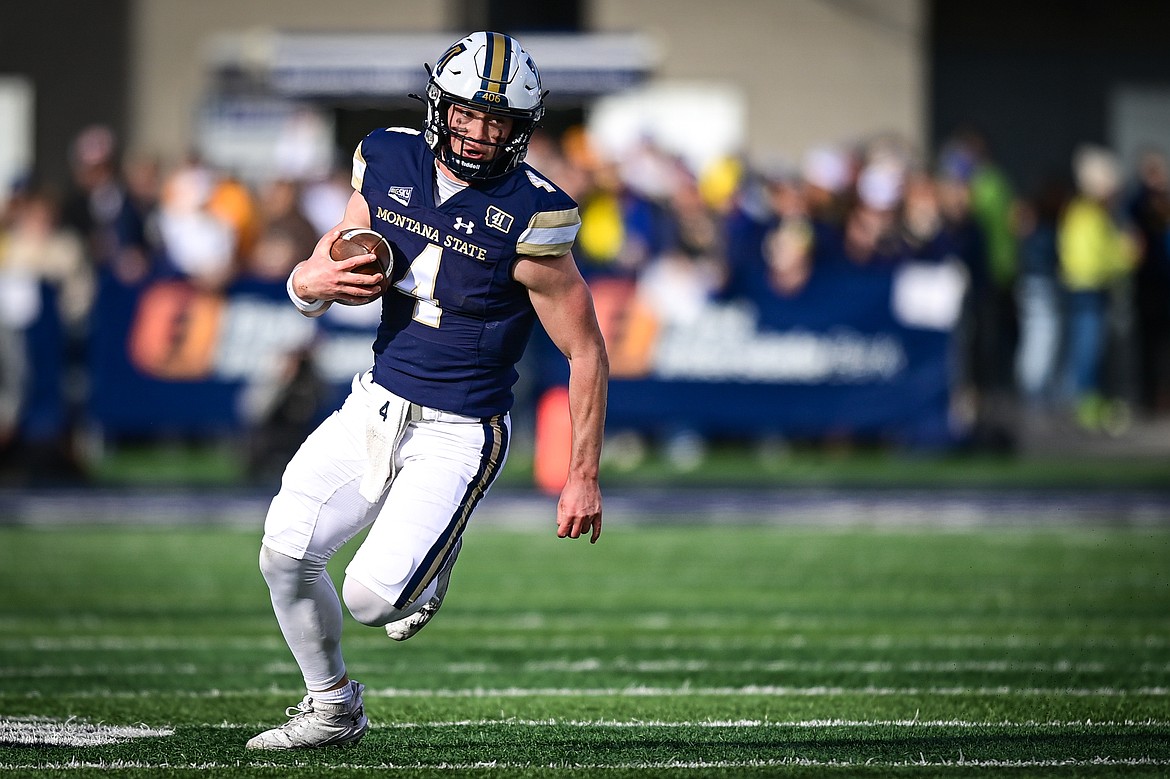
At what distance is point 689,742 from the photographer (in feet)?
18.1

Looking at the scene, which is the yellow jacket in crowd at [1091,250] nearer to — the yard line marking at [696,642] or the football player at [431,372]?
the yard line marking at [696,642]

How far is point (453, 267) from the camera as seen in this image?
17.9ft

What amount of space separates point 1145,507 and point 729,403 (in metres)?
3.63

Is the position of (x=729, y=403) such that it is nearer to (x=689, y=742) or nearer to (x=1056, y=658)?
(x=1056, y=658)

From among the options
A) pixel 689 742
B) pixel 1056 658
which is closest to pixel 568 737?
pixel 689 742

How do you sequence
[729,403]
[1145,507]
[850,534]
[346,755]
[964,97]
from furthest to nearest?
[964,97]
[729,403]
[1145,507]
[850,534]
[346,755]

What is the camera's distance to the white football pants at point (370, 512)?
534 centimetres

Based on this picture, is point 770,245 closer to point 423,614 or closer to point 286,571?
point 423,614

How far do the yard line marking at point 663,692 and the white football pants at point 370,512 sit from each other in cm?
103

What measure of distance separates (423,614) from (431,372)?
0.71 metres

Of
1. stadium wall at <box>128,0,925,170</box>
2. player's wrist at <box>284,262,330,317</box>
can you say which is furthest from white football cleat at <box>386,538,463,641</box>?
stadium wall at <box>128,0,925,170</box>

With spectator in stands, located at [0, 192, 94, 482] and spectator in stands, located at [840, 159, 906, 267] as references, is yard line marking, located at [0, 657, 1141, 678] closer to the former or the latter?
spectator in stands, located at [0, 192, 94, 482]

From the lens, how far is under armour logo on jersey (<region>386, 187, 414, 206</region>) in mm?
5496

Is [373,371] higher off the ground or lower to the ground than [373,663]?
higher
